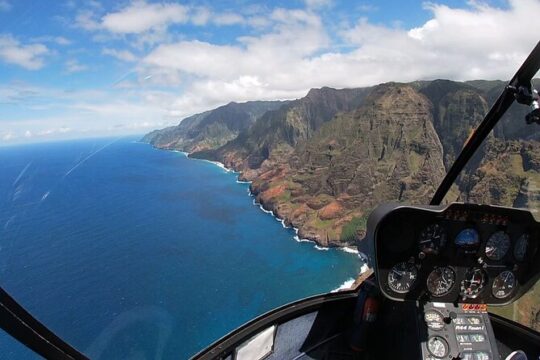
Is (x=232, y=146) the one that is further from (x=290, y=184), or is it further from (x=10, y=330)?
(x=10, y=330)

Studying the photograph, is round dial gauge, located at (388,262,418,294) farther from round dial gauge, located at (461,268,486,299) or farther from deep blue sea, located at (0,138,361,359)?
deep blue sea, located at (0,138,361,359)

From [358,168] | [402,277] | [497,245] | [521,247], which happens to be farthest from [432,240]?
[358,168]

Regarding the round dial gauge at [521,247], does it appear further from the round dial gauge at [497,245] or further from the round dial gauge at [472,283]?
the round dial gauge at [472,283]

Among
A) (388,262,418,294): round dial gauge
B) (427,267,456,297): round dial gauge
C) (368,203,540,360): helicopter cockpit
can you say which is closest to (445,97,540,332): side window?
(368,203,540,360): helicopter cockpit

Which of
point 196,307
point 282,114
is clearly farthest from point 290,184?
point 282,114

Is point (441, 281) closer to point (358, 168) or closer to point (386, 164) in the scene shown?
point (358, 168)

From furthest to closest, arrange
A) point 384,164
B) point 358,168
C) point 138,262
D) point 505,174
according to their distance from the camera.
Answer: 1. point 384,164
2. point 358,168
3. point 505,174
4. point 138,262
